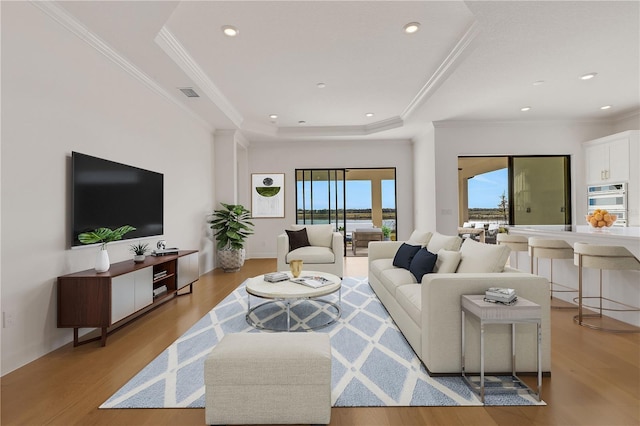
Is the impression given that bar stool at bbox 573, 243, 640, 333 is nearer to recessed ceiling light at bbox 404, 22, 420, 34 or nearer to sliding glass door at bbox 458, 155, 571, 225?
recessed ceiling light at bbox 404, 22, 420, 34

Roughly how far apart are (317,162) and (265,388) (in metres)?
6.22

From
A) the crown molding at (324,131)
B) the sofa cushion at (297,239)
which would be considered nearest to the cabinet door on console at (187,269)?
the sofa cushion at (297,239)

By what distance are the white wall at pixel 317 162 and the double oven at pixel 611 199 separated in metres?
3.40

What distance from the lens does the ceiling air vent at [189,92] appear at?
13.6ft

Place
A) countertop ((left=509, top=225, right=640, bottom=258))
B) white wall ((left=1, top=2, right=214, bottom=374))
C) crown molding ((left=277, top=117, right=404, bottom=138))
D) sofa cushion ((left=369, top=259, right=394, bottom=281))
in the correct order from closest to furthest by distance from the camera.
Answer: white wall ((left=1, top=2, right=214, bottom=374)) → countertop ((left=509, top=225, right=640, bottom=258)) → sofa cushion ((left=369, top=259, right=394, bottom=281)) → crown molding ((left=277, top=117, right=404, bottom=138))

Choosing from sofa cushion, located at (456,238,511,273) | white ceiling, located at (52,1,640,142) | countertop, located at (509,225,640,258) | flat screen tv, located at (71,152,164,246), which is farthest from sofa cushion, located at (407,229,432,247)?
flat screen tv, located at (71,152,164,246)

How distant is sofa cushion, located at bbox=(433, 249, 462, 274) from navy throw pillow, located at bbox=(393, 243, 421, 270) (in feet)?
1.57

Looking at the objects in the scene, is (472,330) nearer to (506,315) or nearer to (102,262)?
(506,315)

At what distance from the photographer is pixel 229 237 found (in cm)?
571

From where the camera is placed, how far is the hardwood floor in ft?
5.33

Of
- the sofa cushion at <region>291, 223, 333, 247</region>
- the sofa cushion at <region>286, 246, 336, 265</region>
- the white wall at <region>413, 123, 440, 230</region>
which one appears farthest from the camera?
the white wall at <region>413, 123, 440, 230</region>

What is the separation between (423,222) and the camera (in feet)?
22.1

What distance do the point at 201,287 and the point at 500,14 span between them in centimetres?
481

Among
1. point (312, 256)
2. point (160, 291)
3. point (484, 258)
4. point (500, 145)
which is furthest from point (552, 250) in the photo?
point (160, 291)
